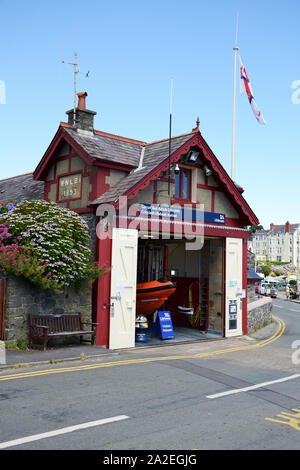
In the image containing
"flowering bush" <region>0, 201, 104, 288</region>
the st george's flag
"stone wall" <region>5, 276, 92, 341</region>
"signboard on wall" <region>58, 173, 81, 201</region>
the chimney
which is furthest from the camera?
the st george's flag

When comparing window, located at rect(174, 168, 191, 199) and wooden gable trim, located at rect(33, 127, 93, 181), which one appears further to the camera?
window, located at rect(174, 168, 191, 199)

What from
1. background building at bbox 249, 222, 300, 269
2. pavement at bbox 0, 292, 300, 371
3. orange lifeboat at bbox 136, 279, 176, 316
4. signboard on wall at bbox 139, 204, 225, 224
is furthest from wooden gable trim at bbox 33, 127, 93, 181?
background building at bbox 249, 222, 300, 269

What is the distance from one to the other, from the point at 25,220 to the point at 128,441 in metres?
8.80

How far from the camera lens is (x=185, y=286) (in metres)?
19.9

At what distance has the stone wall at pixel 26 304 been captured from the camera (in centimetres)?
1237

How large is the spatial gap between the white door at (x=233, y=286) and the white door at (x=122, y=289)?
4.88 meters

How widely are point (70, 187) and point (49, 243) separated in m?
3.75

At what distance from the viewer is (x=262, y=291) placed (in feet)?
185

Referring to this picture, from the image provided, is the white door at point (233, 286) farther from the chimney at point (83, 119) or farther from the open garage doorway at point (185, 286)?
the chimney at point (83, 119)

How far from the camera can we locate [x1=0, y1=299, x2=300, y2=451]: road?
607 cm

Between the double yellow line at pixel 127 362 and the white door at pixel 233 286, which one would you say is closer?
the double yellow line at pixel 127 362

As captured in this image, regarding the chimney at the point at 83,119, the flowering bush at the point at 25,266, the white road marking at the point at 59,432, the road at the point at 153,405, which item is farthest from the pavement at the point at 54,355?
the chimney at the point at 83,119

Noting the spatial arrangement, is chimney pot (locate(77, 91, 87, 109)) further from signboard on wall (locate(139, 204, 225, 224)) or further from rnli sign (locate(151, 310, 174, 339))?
rnli sign (locate(151, 310, 174, 339))

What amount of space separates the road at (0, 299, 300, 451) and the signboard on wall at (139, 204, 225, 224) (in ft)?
15.5
